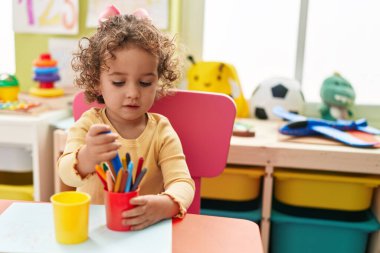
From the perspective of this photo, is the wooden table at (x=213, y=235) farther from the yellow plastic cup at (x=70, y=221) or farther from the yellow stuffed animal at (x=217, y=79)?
the yellow stuffed animal at (x=217, y=79)

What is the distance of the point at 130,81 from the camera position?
81cm

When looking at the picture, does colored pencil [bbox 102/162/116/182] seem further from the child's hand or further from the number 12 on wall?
the number 12 on wall

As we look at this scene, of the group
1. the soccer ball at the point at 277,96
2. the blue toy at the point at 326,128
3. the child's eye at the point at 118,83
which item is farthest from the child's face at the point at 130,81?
the soccer ball at the point at 277,96

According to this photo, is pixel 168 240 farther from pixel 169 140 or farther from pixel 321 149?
pixel 321 149

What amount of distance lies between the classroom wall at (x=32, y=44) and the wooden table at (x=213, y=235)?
1254 millimetres

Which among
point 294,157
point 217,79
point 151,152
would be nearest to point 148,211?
point 151,152

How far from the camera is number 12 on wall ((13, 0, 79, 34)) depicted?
1.84 metres

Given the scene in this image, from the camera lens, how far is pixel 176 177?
0.81 metres

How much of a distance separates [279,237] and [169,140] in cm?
89

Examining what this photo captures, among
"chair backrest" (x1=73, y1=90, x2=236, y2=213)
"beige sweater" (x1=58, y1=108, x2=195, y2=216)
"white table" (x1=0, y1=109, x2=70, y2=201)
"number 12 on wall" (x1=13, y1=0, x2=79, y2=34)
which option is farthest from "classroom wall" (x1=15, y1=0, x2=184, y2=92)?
"beige sweater" (x1=58, y1=108, x2=195, y2=216)

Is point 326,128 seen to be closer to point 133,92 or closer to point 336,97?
point 336,97

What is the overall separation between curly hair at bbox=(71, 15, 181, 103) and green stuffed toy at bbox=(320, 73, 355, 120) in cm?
94

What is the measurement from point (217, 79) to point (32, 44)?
848mm

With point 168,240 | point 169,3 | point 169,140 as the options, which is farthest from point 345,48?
point 168,240
